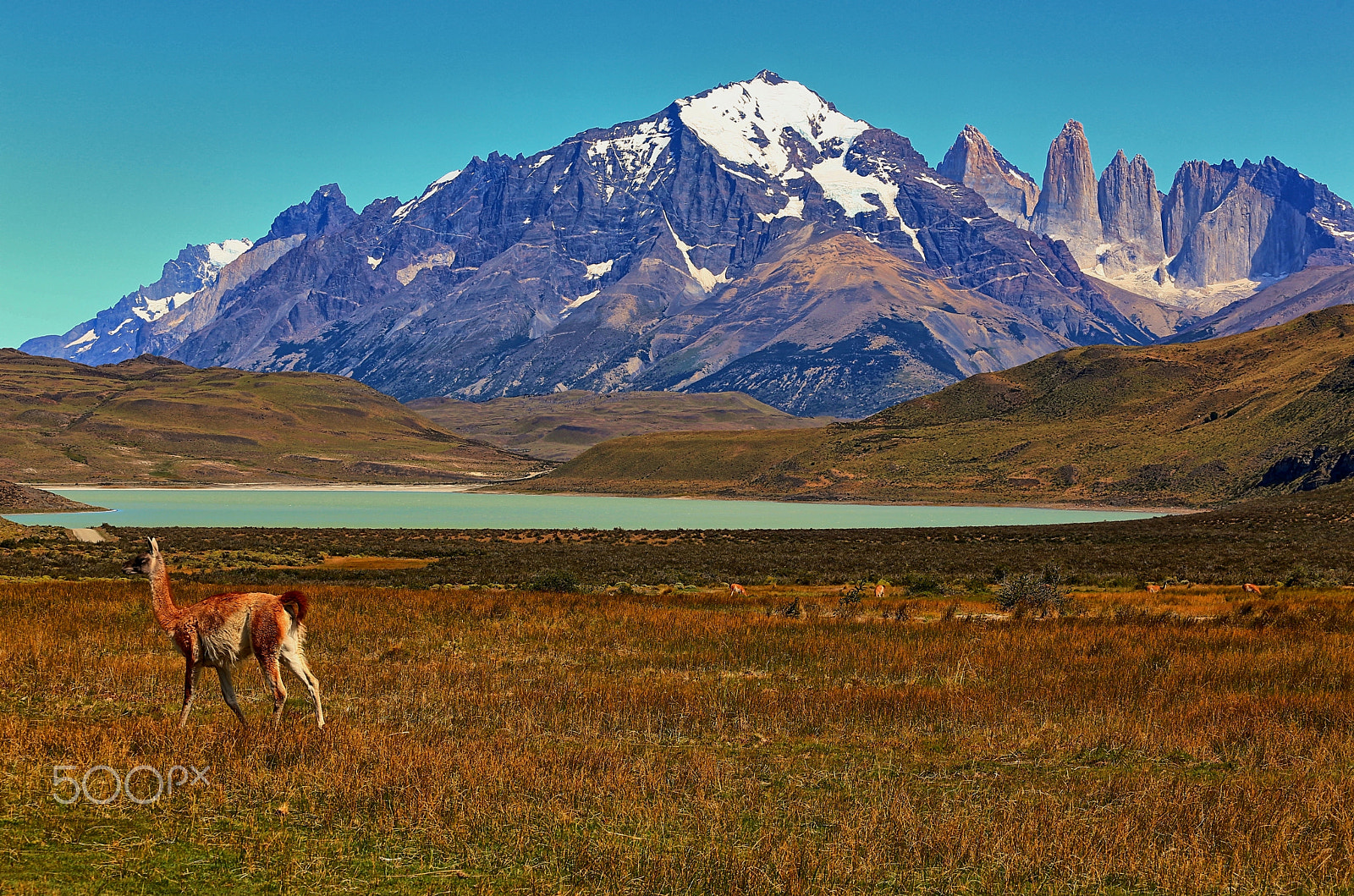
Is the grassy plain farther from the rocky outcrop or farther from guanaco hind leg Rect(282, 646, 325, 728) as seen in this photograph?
the rocky outcrop

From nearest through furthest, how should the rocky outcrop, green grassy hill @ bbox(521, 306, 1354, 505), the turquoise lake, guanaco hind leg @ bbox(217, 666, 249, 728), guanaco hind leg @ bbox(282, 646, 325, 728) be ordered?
guanaco hind leg @ bbox(217, 666, 249, 728) < guanaco hind leg @ bbox(282, 646, 325, 728) < the turquoise lake < the rocky outcrop < green grassy hill @ bbox(521, 306, 1354, 505)

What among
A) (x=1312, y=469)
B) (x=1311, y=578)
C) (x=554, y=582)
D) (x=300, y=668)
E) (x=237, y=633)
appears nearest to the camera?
(x=237, y=633)

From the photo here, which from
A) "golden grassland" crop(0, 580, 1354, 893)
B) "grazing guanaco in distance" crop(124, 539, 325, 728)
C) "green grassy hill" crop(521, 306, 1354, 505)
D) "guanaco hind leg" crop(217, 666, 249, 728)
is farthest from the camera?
"green grassy hill" crop(521, 306, 1354, 505)

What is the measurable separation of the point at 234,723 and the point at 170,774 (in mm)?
3264

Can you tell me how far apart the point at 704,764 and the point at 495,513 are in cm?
12990

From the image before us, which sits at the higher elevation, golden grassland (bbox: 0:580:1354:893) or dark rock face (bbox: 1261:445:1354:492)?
dark rock face (bbox: 1261:445:1354:492)

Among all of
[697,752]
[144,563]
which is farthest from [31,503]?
[697,752]

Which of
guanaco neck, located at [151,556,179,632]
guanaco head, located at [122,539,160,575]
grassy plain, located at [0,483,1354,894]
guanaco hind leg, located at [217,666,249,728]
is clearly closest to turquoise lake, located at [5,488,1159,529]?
grassy plain, located at [0,483,1354,894]

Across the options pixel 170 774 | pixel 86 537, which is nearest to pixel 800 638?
pixel 170 774

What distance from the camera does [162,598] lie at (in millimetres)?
14523

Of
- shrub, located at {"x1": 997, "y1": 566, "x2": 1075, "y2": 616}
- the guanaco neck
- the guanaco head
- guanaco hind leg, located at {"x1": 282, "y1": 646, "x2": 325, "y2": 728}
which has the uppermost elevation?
the guanaco head

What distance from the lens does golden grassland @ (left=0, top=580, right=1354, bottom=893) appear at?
988 cm

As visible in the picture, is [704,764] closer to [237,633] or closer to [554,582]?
[237,633]

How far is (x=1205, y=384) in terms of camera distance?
189 m
